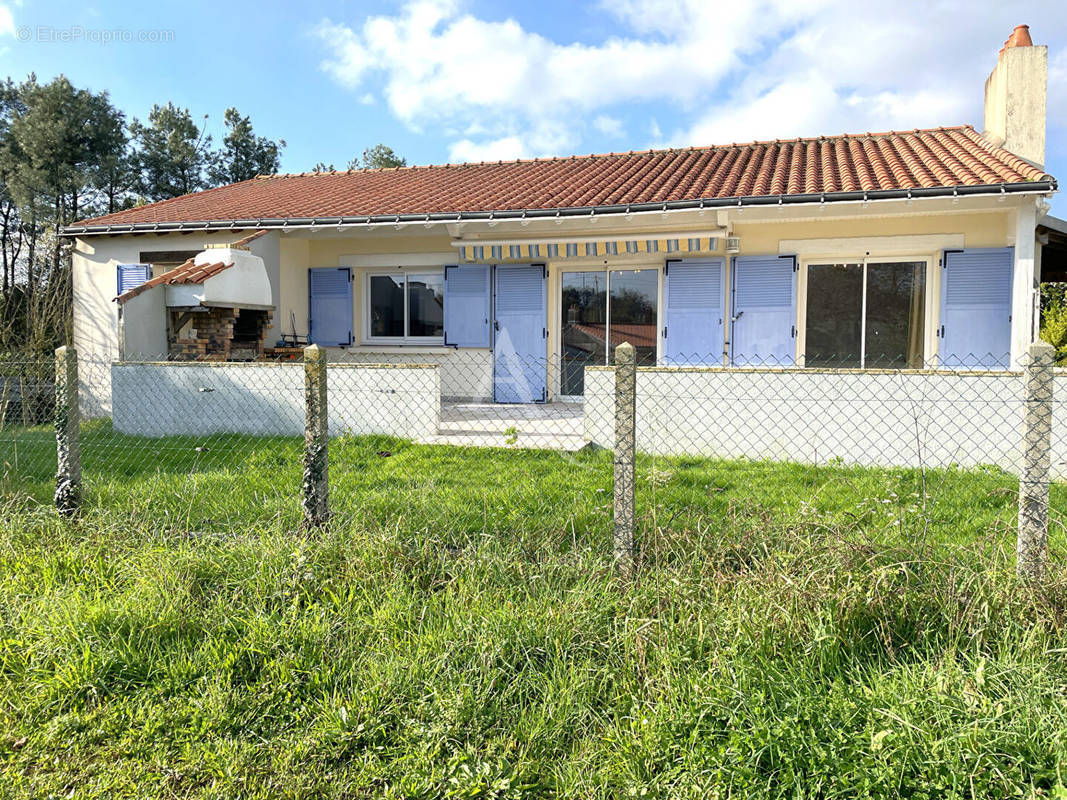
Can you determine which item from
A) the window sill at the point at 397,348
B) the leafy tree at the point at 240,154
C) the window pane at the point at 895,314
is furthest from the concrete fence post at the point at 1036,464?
the leafy tree at the point at 240,154

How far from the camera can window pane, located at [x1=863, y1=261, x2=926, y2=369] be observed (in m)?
12.1

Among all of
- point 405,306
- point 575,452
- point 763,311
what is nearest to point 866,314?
point 763,311

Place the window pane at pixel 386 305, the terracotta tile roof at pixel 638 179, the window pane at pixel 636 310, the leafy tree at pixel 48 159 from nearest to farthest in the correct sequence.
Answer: the terracotta tile roof at pixel 638 179 → the window pane at pixel 636 310 → the window pane at pixel 386 305 → the leafy tree at pixel 48 159

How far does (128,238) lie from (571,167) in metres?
9.87

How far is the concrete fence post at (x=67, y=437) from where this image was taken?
5602 mm

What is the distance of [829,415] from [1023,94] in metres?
8.76

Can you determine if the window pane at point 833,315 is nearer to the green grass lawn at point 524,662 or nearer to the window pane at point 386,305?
the green grass lawn at point 524,662

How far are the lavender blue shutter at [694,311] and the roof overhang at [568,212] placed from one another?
1.44 meters

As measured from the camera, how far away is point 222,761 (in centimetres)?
303

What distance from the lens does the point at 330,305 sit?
14.8 m

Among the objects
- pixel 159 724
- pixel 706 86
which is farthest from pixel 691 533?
pixel 706 86

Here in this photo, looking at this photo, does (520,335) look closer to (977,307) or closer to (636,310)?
(636,310)

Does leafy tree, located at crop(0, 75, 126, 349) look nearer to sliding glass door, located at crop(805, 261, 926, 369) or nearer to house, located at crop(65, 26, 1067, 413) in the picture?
house, located at crop(65, 26, 1067, 413)

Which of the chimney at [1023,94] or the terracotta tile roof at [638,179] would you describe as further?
the chimney at [1023,94]
